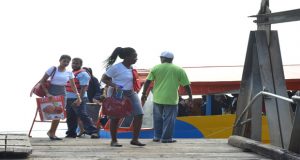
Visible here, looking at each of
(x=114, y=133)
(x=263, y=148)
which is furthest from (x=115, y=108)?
(x=263, y=148)

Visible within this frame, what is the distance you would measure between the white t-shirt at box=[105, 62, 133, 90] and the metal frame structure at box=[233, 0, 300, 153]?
1574 mm

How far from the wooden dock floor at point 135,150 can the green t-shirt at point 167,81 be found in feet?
2.28

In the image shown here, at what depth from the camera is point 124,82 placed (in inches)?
488

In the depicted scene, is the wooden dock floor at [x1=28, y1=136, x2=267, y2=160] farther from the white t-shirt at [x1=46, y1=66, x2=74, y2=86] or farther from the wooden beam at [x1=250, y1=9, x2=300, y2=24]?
the wooden beam at [x1=250, y1=9, x2=300, y2=24]

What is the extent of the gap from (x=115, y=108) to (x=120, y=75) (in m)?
0.47

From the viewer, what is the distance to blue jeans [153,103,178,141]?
1338cm

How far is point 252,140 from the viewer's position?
38.7 feet

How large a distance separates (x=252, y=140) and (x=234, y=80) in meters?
8.02

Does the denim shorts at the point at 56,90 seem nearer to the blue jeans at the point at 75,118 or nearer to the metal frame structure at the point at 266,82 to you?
the blue jeans at the point at 75,118

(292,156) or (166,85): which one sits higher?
(166,85)

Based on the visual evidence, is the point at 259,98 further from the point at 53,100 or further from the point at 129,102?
the point at 53,100

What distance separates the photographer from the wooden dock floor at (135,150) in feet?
35.9

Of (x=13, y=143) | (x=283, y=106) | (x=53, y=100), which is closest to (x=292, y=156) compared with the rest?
(x=283, y=106)

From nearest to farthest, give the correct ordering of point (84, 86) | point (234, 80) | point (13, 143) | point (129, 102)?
point (13, 143), point (129, 102), point (84, 86), point (234, 80)
